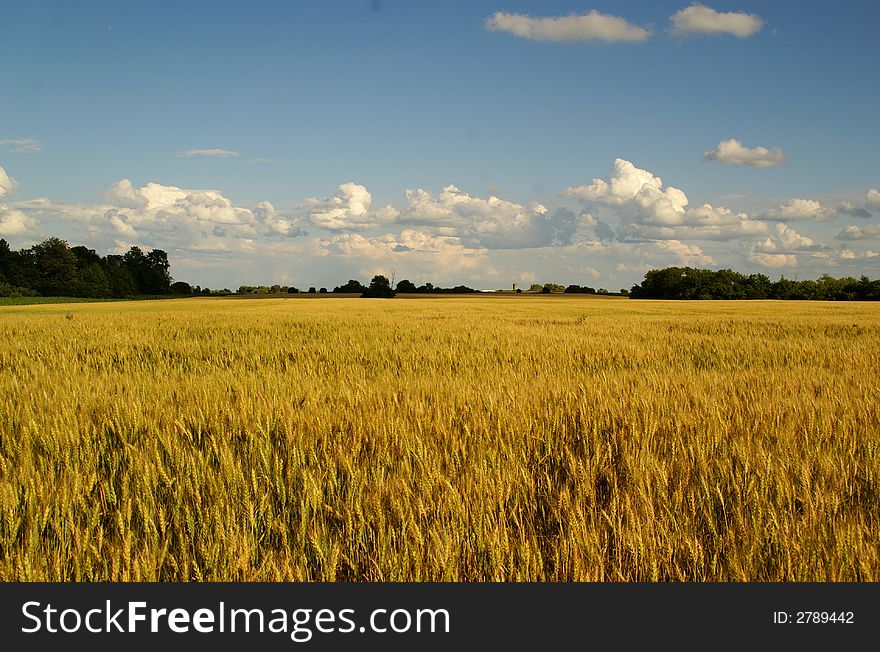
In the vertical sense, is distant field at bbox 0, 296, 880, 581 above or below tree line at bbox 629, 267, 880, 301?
below

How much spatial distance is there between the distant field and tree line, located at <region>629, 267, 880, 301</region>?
76.1m

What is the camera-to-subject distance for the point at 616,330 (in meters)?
13.2

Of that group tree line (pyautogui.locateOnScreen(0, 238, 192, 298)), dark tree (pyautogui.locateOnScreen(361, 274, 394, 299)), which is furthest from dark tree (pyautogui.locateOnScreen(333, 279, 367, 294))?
tree line (pyautogui.locateOnScreen(0, 238, 192, 298))

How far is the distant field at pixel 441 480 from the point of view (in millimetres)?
2209

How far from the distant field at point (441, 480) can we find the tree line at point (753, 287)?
7611cm

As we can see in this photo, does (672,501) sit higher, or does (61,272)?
(61,272)

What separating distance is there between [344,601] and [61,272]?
10266cm

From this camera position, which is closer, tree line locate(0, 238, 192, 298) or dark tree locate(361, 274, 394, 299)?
dark tree locate(361, 274, 394, 299)

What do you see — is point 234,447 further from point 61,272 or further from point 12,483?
point 61,272

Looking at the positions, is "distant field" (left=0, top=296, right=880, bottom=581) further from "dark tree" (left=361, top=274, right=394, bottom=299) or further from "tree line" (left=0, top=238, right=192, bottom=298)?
"tree line" (left=0, top=238, right=192, bottom=298)

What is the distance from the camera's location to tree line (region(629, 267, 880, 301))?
2862 inches

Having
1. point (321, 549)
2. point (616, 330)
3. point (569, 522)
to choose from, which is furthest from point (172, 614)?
point (616, 330)

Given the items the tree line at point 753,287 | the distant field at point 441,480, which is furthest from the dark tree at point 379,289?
the distant field at point 441,480

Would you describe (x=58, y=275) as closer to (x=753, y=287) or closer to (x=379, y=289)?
(x=379, y=289)
